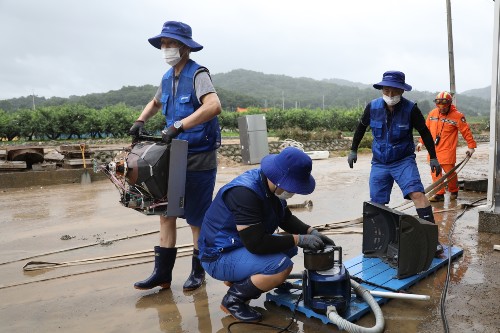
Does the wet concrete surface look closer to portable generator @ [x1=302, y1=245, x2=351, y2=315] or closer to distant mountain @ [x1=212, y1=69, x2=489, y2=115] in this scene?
portable generator @ [x1=302, y1=245, x2=351, y2=315]

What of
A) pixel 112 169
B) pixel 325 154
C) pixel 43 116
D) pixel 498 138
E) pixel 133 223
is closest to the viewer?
pixel 112 169

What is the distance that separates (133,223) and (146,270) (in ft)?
7.51

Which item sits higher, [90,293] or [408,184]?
[408,184]

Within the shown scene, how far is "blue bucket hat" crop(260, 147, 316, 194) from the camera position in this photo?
2855mm

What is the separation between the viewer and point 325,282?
2.91m

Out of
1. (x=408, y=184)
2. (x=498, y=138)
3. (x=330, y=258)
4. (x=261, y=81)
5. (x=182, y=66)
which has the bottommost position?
(x=330, y=258)

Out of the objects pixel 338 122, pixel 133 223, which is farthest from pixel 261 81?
pixel 133 223

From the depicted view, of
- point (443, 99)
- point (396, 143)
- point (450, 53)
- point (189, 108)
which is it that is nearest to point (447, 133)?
point (443, 99)

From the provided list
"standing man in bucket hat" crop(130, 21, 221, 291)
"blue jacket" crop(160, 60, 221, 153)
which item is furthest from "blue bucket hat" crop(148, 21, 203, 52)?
"blue jacket" crop(160, 60, 221, 153)

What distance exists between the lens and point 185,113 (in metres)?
3.52

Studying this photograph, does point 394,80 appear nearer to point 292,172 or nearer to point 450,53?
point 292,172

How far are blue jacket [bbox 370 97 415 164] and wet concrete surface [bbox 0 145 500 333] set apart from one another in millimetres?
1042

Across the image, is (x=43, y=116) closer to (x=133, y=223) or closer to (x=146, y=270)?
(x=133, y=223)

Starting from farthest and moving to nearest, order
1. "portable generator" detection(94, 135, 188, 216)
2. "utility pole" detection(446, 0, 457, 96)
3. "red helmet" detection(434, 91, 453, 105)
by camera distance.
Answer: "utility pole" detection(446, 0, 457, 96)
"red helmet" detection(434, 91, 453, 105)
"portable generator" detection(94, 135, 188, 216)
